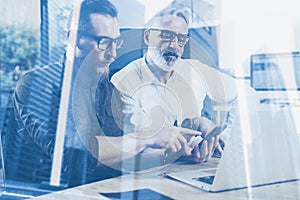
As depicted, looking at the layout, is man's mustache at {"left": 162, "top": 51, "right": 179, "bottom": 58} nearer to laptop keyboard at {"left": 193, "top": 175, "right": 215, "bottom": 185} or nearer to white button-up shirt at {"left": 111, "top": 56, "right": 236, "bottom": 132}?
white button-up shirt at {"left": 111, "top": 56, "right": 236, "bottom": 132}

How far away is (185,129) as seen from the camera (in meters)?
0.95

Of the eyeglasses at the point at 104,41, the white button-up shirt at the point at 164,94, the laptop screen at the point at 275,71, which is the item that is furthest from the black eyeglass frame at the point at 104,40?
the laptop screen at the point at 275,71

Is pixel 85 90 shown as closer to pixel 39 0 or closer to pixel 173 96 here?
pixel 173 96

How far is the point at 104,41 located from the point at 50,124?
37cm

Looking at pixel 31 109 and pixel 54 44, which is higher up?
pixel 54 44

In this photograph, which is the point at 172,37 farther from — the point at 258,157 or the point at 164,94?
the point at 258,157

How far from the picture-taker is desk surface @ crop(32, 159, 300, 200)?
0.86 metres

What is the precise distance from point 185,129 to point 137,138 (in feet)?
0.54

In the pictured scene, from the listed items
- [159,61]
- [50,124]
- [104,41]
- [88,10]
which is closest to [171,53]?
[159,61]

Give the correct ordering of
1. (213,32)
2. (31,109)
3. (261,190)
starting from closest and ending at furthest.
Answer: (261,190), (213,32), (31,109)

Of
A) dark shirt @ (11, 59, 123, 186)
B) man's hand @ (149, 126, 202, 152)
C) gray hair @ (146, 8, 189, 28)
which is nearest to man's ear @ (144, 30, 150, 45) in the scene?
gray hair @ (146, 8, 189, 28)

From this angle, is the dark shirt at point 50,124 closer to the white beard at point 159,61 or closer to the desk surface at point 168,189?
the desk surface at point 168,189

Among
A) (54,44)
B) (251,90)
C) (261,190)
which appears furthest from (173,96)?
(54,44)

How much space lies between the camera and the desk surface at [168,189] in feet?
2.83
